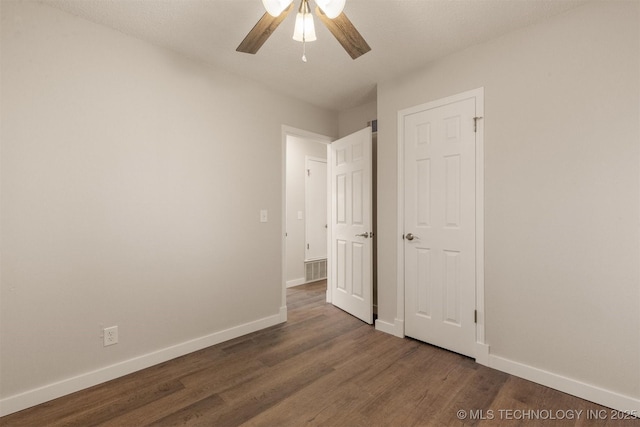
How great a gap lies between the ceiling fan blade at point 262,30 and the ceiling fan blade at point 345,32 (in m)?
0.20

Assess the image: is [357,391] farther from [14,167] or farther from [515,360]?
[14,167]

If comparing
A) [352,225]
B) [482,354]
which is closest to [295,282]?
[352,225]

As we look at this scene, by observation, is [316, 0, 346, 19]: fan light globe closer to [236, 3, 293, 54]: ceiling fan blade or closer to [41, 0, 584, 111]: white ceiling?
[236, 3, 293, 54]: ceiling fan blade

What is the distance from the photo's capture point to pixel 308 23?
62.3 inches

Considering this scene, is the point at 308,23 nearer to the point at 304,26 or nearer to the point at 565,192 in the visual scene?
the point at 304,26

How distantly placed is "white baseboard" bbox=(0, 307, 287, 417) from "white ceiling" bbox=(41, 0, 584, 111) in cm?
243

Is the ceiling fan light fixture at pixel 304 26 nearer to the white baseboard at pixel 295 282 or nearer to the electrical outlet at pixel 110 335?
the electrical outlet at pixel 110 335

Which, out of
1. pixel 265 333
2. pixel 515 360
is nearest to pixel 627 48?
pixel 515 360

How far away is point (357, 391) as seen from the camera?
193cm

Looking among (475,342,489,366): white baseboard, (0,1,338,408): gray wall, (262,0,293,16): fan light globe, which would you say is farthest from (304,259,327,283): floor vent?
(262,0,293,16): fan light globe

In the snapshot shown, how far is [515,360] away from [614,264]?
0.91m

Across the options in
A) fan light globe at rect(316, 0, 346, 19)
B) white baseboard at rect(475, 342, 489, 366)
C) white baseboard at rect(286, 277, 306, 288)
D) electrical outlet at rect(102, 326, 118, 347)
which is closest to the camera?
fan light globe at rect(316, 0, 346, 19)

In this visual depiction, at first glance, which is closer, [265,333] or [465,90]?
[465,90]

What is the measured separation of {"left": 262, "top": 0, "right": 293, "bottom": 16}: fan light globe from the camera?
1421 millimetres
